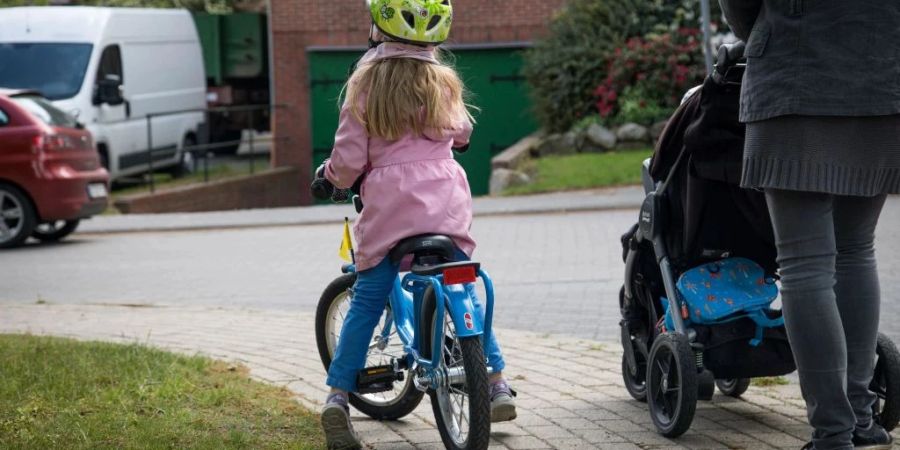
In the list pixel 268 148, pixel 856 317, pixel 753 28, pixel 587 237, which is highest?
pixel 753 28

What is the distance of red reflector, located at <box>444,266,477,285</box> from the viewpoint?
4.66m

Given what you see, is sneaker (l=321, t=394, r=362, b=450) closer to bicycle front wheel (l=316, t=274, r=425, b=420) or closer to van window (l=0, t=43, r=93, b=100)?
bicycle front wheel (l=316, t=274, r=425, b=420)

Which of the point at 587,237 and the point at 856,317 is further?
the point at 587,237

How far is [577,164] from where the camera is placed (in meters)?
19.8

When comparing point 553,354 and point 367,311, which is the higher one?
point 367,311

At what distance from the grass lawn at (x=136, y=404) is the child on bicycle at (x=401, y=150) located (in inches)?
15.9

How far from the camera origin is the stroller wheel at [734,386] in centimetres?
561

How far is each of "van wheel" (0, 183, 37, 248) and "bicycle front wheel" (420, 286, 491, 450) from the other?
10732mm

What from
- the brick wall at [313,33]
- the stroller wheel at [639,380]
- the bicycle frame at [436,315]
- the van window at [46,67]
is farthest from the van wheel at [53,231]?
the stroller wheel at [639,380]

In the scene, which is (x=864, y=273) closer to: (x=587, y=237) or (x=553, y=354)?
(x=553, y=354)

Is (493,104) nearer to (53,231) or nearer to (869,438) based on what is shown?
(53,231)

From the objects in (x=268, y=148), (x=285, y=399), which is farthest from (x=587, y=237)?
(x=268, y=148)

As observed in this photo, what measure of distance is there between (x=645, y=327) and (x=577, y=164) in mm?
14233

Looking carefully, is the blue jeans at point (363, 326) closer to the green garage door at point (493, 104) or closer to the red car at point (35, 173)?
the red car at point (35, 173)
